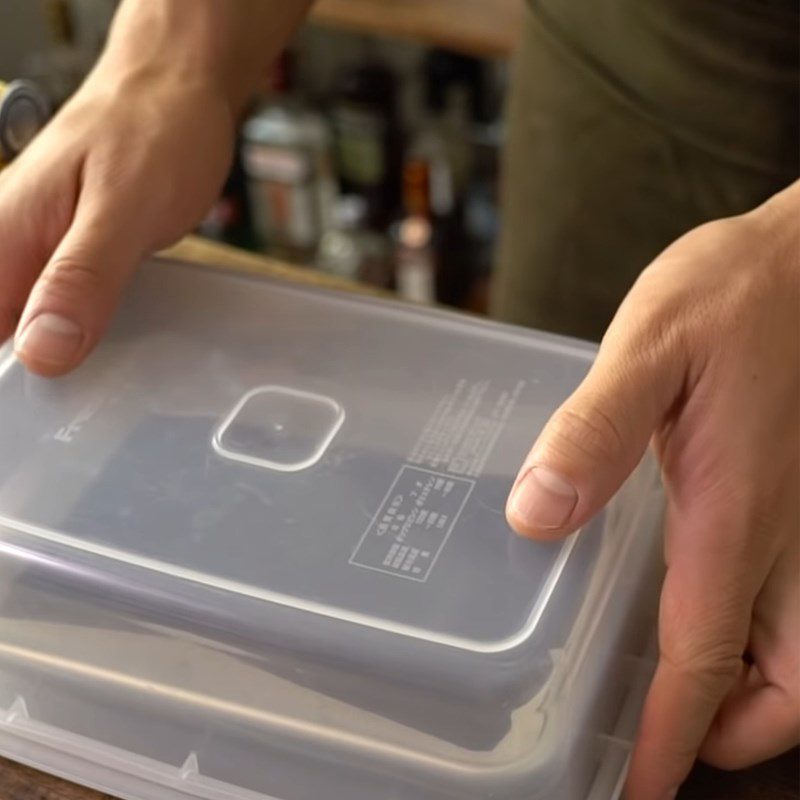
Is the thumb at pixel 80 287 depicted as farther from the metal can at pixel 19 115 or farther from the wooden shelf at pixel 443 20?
the wooden shelf at pixel 443 20

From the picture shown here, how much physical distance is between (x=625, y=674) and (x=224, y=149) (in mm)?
410

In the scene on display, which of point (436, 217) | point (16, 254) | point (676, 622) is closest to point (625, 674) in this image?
point (676, 622)

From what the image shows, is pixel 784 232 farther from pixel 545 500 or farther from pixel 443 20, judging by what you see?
pixel 443 20

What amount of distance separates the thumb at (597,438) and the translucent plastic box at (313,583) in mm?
23

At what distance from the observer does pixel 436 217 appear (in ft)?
5.78

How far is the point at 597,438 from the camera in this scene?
1.59ft

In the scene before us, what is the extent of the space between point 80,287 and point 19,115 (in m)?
0.18

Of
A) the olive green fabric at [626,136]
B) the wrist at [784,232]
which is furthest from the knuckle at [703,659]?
the olive green fabric at [626,136]

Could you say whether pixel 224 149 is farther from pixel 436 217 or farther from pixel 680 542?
pixel 436 217

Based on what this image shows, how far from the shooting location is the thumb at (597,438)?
0.48m

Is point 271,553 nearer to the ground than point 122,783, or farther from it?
farther from it

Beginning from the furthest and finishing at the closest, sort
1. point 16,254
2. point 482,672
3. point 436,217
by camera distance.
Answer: point 436,217
point 16,254
point 482,672

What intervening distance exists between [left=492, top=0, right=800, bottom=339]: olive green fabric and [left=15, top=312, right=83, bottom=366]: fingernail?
1.69 feet

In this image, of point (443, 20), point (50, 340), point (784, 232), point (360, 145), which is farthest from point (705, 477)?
point (360, 145)
